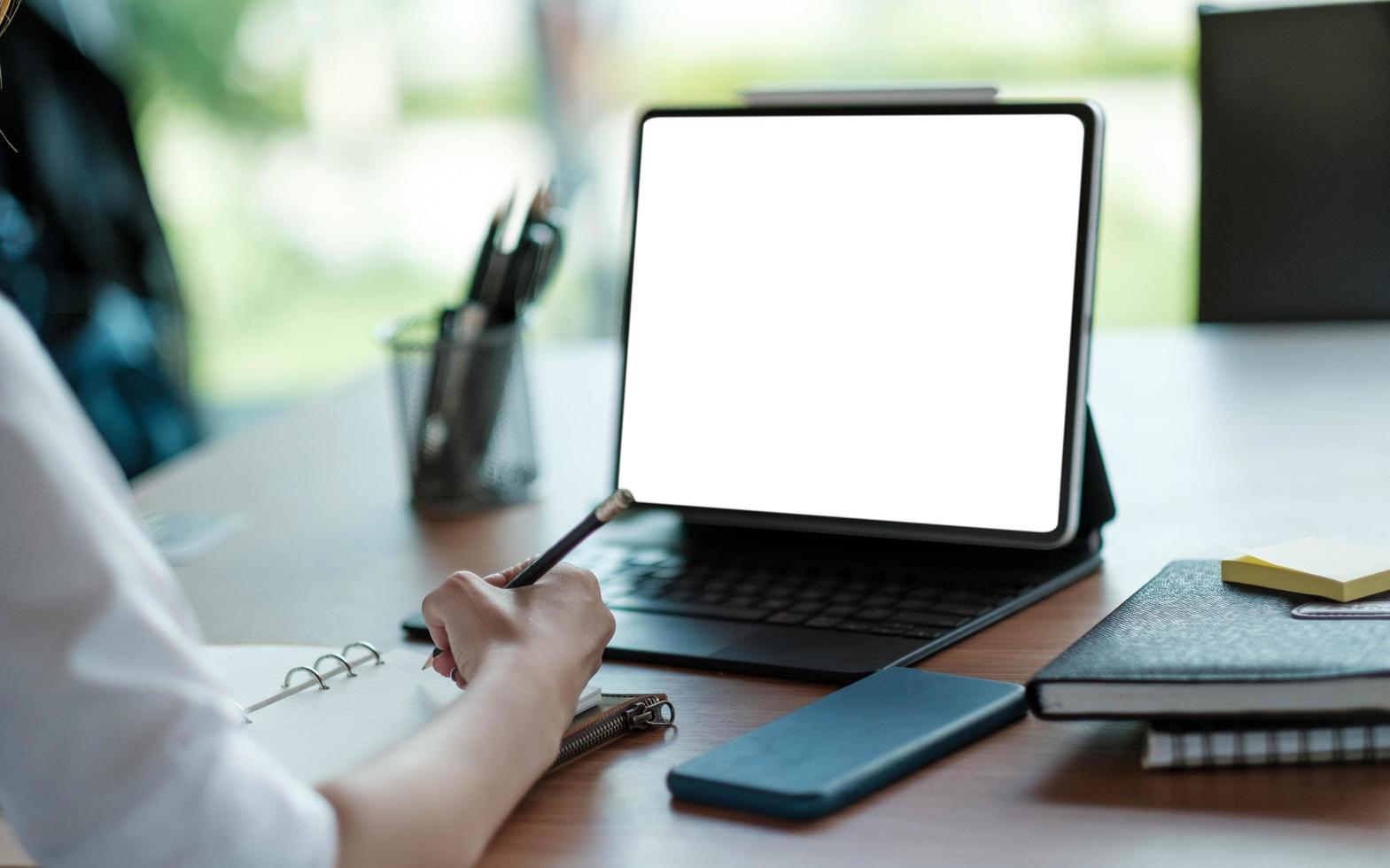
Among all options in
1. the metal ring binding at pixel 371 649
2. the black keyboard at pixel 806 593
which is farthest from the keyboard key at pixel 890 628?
the metal ring binding at pixel 371 649

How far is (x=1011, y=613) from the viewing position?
2.97 feet

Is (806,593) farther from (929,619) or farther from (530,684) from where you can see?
(530,684)

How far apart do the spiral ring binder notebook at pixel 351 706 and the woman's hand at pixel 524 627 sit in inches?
0.9

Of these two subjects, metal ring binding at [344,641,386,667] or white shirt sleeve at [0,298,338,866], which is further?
metal ring binding at [344,641,386,667]

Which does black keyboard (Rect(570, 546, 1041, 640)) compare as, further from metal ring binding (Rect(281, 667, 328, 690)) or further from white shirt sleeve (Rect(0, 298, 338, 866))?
white shirt sleeve (Rect(0, 298, 338, 866))

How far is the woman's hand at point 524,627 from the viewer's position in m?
0.74

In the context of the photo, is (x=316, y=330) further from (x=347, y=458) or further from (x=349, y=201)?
(x=347, y=458)

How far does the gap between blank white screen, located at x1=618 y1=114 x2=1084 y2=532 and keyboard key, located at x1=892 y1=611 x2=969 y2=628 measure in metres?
0.08

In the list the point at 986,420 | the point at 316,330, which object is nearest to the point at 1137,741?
the point at 986,420

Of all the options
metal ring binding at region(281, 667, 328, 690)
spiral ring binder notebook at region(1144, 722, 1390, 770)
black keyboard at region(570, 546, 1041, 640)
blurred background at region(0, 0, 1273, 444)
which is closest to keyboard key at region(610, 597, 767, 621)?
black keyboard at region(570, 546, 1041, 640)

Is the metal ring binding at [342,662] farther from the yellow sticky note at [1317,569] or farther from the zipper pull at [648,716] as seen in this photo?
the yellow sticky note at [1317,569]

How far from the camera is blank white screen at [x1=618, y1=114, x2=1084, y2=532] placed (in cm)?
94

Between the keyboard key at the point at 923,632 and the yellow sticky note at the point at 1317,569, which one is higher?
the yellow sticky note at the point at 1317,569

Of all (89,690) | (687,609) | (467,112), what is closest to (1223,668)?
(687,609)
